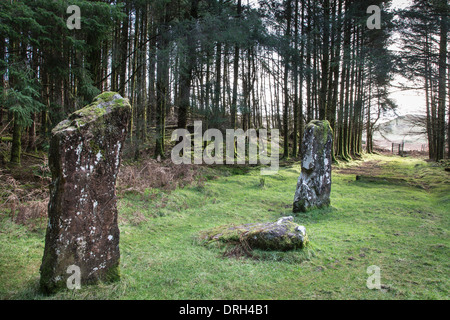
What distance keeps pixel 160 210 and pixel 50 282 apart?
3758 mm

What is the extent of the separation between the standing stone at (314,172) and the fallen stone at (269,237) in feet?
8.75

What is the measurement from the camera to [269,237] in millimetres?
4375

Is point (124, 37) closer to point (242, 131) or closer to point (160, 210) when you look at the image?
point (242, 131)

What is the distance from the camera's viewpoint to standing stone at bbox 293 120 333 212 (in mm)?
7297

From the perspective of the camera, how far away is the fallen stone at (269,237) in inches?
170

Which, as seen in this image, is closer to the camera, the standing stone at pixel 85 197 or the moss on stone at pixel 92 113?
the standing stone at pixel 85 197

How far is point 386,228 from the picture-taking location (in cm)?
577
